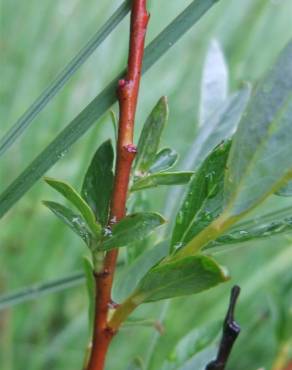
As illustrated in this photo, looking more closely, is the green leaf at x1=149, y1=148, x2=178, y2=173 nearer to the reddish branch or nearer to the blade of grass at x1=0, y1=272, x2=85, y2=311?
the reddish branch

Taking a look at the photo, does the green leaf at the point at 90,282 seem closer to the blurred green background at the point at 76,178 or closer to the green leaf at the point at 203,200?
the green leaf at the point at 203,200

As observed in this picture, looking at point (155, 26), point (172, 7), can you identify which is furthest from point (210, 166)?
point (172, 7)

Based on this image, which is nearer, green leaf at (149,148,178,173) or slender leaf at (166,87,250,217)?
green leaf at (149,148,178,173)

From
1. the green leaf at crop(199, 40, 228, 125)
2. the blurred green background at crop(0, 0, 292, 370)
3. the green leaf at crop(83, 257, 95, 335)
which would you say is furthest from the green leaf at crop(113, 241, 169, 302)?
the blurred green background at crop(0, 0, 292, 370)

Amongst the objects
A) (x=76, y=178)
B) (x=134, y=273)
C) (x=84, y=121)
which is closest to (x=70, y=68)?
(x=84, y=121)

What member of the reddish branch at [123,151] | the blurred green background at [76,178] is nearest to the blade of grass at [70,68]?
the reddish branch at [123,151]

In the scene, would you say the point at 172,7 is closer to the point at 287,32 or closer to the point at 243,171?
the point at 287,32
